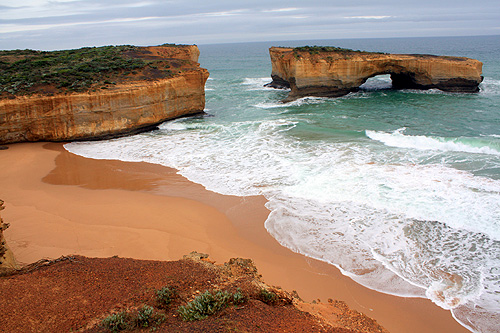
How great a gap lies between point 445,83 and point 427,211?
83.0ft

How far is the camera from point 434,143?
1720 cm

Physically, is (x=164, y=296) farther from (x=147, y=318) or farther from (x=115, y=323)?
(x=115, y=323)

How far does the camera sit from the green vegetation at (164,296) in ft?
18.4

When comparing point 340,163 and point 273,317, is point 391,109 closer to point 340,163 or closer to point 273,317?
point 340,163

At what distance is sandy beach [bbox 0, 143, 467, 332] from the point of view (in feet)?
24.4

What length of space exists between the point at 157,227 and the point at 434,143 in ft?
46.4

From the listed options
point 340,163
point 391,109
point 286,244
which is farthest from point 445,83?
point 286,244

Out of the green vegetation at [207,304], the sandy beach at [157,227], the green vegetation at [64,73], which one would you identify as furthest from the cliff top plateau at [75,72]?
the green vegetation at [207,304]

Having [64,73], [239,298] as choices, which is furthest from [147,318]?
[64,73]

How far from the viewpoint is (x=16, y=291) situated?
5.96m

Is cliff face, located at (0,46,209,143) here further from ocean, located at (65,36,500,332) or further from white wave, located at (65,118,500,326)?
white wave, located at (65,118,500,326)

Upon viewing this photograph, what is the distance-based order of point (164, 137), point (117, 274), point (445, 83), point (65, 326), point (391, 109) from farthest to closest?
point (445, 83) < point (391, 109) < point (164, 137) < point (117, 274) < point (65, 326)

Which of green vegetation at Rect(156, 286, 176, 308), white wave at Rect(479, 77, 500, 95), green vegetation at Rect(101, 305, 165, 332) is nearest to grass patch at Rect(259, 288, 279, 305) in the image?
green vegetation at Rect(156, 286, 176, 308)

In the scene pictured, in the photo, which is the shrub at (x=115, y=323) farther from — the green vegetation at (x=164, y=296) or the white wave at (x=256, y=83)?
the white wave at (x=256, y=83)
